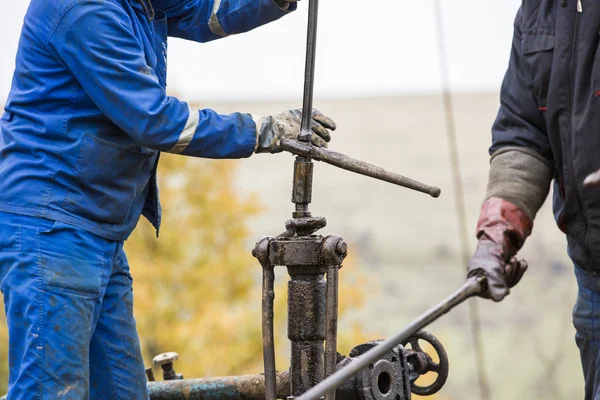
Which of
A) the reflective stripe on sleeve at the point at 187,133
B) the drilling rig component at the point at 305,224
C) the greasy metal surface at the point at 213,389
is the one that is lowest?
the greasy metal surface at the point at 213,389

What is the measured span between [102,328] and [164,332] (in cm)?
892

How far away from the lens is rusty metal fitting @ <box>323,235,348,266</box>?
231cm

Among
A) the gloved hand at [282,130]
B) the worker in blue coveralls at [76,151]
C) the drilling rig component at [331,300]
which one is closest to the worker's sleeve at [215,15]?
the worker in blue coveralls at [76,151]

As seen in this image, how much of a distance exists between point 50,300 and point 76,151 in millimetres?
398

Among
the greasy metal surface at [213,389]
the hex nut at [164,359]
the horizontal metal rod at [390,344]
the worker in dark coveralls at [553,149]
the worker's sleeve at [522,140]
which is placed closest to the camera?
the horizontal metal rod at [390,344]

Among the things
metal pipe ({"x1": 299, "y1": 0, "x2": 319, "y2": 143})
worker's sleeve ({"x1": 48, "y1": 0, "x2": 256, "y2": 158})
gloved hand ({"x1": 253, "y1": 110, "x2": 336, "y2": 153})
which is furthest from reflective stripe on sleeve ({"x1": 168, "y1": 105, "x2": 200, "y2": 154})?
metal pipe ({"x1": 299, "y1": 0, "x2": 319, "y2": 143})

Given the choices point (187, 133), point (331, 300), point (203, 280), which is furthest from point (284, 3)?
point (203, 280)

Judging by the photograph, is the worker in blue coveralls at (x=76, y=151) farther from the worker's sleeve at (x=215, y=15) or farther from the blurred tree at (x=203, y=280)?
the blurred tree at (x=203, y=280)

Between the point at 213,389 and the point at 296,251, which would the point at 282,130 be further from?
the point at 213,389

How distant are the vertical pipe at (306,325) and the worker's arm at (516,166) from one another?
50cm

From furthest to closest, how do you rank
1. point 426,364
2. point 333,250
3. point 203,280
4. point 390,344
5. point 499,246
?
point 203,280 → point 426,364 → point 333,250 → point 499,246 → point 390,344

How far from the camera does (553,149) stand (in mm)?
2188

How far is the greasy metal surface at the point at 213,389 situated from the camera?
9.14ft

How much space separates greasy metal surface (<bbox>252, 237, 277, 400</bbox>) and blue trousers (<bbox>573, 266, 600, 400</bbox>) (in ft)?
2.63
